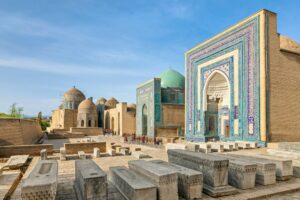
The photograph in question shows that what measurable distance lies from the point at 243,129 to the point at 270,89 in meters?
Answer: 3.11

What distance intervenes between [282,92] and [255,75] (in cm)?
208

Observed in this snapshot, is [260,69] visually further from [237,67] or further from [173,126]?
[173,126]

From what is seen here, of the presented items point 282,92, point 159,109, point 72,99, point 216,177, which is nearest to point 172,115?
point 159,109

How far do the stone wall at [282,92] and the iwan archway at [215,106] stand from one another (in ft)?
14.9

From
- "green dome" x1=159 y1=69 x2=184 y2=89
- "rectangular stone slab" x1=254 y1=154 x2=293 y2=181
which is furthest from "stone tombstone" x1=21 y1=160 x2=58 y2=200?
"green dome" x1=159 y1=69 x2=184 y2=89

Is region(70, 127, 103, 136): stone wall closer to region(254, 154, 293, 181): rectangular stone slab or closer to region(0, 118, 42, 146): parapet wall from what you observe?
region(0, 118, 42, 146): parapet wall

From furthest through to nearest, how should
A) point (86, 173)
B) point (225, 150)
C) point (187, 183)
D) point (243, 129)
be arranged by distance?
1. point (243, 129)
2. point (225, 150)
3. point (187, 183)
4. point (86, 173)

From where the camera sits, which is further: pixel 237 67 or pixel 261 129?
pixel 237 67

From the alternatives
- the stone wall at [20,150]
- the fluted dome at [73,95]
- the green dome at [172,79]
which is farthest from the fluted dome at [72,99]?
the stone wall at [20,150]

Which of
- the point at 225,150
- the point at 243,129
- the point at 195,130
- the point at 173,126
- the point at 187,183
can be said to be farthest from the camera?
the point at 173,126

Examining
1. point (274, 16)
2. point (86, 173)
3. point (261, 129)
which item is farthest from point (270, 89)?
point (86, 173)

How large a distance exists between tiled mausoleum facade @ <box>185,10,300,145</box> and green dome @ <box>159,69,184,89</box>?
11.2 m

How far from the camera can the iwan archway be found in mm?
17594

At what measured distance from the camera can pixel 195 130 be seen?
1909cm
